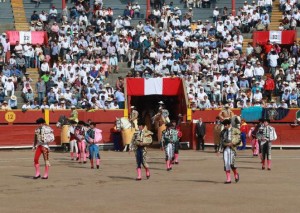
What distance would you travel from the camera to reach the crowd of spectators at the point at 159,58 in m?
36.9

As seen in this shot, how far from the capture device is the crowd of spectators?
1452 inches

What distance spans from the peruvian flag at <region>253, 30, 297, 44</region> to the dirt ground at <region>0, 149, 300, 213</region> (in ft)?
35.7

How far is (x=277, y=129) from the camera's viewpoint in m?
36.2

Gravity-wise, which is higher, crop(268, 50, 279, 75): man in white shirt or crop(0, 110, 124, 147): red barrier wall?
crop(268, 50, 279, 75): man in white shirt

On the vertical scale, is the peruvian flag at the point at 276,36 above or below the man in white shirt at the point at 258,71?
above

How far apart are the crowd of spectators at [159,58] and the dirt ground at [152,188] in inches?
237

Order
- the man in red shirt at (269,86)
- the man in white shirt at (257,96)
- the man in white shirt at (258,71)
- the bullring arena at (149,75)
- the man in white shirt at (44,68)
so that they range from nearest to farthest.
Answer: the bullring arena at (149,75), the man in white shirt at (257,96), the man in red shirt at (269,86), the man in white shirt at (44,68), the man in white shirt at (258,71)

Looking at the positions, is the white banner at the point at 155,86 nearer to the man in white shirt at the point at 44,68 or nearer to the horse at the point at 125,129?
the horse at the point at 125,129

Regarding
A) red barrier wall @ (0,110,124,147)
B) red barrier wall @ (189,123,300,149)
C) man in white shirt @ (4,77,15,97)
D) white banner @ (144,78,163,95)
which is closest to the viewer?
red barrier wall @ (0,110,124,147)

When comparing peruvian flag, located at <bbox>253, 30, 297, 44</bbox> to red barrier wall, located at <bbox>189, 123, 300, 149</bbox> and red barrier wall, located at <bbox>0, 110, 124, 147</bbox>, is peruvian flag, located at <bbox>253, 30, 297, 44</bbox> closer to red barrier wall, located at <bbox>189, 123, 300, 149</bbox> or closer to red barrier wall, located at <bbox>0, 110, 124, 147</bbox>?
red barrier wall, located at <bbox>189, 123, 300, 149</bbox>

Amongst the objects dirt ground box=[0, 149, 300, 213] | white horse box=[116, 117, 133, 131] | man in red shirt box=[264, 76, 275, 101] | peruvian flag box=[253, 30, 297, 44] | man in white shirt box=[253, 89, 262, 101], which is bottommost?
dirt ground box=[0, 149, 300, 213]

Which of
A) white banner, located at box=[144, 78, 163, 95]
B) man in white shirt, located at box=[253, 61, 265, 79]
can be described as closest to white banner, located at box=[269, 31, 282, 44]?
man in white shirt, located at box=[253, 61, 265, 79]

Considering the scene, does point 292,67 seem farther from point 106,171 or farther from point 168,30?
point 106,171

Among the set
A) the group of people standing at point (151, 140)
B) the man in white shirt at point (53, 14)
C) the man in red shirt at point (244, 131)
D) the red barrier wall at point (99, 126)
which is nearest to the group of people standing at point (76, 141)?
the group of people standing at point (151, 140)
